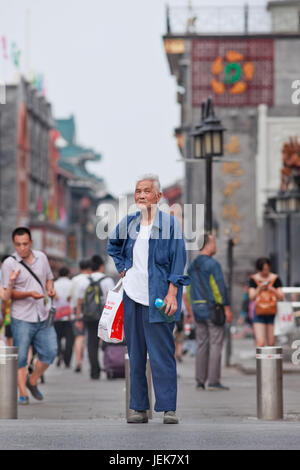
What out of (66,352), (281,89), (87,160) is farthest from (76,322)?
(87,160)

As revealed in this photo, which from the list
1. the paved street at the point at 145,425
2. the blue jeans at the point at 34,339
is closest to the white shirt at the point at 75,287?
the paved street at the point at 145,425

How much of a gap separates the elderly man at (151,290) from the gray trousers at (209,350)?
6482 millimetres

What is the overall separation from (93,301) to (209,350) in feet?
10.3

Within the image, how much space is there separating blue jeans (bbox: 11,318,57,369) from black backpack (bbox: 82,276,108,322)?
16.4ft

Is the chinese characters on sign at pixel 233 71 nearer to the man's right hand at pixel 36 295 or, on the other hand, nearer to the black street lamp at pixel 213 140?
the black street lamp at pixel 213 140

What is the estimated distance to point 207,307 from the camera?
49.3 feet

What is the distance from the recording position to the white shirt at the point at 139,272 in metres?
8.61

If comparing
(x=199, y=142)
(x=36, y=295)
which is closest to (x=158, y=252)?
(x=36, y=295)

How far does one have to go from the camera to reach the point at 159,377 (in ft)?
28.0

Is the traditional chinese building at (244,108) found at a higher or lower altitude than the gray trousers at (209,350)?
higher

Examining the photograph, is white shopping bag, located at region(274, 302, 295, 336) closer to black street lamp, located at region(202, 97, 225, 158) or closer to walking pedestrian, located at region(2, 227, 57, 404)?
black street lamp, located at region(202, 97, 225, 158)

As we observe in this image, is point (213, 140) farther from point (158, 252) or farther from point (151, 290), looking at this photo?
point (151, 290)

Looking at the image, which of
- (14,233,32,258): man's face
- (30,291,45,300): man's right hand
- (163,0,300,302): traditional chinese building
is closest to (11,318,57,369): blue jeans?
(30,291,45,300): man's right hand

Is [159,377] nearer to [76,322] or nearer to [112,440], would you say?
[112,440]
